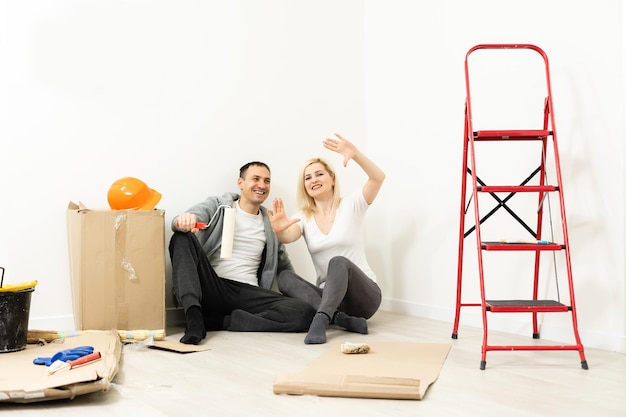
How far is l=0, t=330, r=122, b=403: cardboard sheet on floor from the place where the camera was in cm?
196

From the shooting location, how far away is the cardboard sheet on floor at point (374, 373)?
2.06 m

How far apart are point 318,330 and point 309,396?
0.90 metres

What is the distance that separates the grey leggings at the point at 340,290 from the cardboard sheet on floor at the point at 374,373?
26 cm

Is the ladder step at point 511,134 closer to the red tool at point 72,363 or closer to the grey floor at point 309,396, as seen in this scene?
the grey floor at point 309,396

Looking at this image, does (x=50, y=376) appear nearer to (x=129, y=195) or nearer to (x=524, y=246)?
(x=129, y=195)

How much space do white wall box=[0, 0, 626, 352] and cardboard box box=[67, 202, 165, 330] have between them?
1.11 feet

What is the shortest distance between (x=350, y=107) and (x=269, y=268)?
1207mm

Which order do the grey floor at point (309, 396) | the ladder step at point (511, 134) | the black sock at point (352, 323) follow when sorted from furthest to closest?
the black sock at point (352, 323), the ladder step at point (511, 134), the grey floor at point (309, 396)

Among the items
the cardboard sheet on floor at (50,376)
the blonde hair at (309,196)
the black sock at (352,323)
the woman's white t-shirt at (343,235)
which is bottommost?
the black sock at (352,323)

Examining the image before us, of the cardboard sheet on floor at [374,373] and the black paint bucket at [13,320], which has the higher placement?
the black paint bucket at [13,320]

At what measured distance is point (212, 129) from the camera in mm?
3656

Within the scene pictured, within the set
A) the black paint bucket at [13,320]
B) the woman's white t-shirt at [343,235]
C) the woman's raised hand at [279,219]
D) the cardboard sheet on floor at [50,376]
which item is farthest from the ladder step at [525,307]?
the black paint bucket at [13,320]

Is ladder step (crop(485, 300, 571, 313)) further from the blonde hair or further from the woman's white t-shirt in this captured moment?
the blonde hair

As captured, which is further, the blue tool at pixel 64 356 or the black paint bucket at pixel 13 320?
the black paint bucket at pixel 13 320
